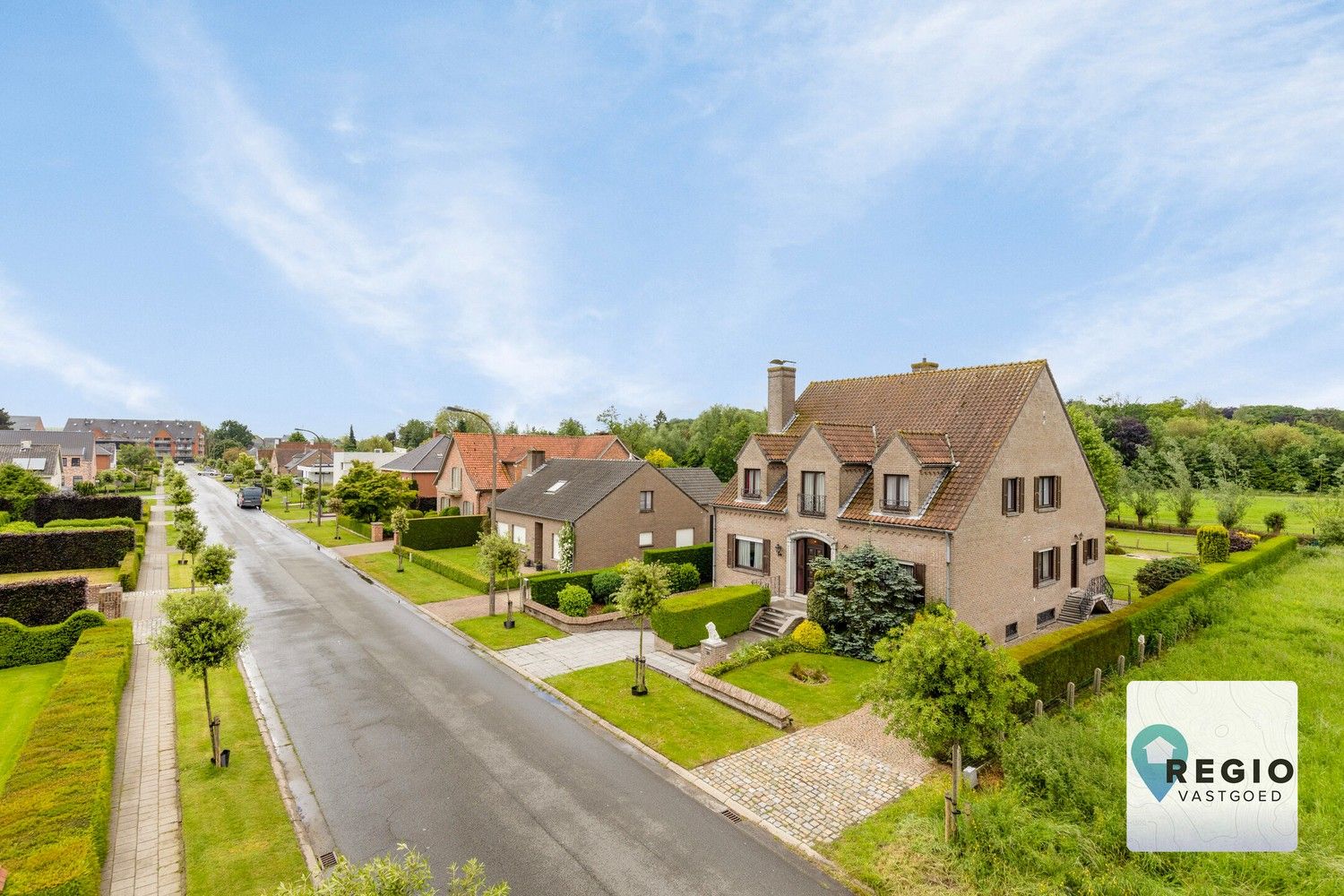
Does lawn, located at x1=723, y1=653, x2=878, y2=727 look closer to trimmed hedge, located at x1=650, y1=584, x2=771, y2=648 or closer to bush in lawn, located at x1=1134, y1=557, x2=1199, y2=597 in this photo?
trimmed hedge, located at x1=650, y1=584, x2=771, y2=648

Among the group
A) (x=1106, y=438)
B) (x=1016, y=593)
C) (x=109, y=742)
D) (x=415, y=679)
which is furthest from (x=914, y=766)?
(x=1106, y=438)

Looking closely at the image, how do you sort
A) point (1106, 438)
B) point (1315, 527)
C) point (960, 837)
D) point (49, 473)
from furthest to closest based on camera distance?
point (1106, 438), point (49, 473), point (1315, 527), point (960, 837)

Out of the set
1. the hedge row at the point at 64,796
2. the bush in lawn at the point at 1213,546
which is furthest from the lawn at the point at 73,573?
the bush in lawn at the point at 1213,546

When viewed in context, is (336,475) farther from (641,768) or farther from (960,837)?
(960,837)

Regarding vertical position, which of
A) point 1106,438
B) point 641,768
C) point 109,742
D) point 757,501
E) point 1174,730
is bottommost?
point 641,768

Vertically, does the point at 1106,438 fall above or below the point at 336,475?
above

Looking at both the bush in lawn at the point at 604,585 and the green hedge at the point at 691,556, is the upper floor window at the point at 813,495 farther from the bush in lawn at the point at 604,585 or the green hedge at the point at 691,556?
the bush in lawn at the point at 604,585

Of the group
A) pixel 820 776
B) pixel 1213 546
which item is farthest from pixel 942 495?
pixel 1213 546

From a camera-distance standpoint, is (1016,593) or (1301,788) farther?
(1016,593)
